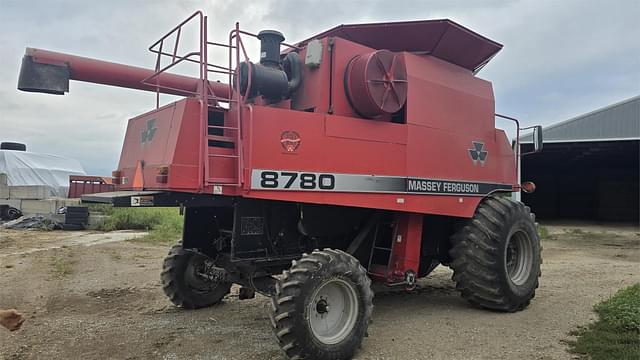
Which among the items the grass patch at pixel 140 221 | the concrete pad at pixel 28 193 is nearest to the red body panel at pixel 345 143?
the grass patch at pixel 140 221

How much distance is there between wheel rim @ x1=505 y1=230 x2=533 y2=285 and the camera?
7211 mm

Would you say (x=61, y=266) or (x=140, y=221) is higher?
(x=140, y=221)

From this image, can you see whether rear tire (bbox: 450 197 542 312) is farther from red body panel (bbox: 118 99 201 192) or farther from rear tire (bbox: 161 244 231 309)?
red body panel (bbox: 118 99 201 192)

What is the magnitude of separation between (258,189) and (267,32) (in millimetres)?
1811

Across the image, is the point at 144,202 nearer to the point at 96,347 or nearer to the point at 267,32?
the point at 96,347

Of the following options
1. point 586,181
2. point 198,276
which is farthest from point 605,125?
point 198,276

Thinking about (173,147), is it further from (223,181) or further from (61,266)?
(61,266)

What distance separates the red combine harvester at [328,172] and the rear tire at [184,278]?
0.7 inches

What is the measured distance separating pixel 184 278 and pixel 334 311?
248 centimetres

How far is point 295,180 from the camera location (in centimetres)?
509

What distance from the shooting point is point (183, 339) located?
5.48 metres

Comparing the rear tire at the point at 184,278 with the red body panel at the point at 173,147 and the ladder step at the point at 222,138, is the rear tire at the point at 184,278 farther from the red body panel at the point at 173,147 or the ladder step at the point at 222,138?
the ladder step at the point at 222,138

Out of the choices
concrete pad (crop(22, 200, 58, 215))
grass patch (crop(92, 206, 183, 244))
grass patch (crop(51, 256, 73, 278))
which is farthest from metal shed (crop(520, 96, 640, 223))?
concrete pad (crop(22, 200, 58, 215))

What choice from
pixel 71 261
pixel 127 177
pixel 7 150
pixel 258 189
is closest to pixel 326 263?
pixel 258 189
